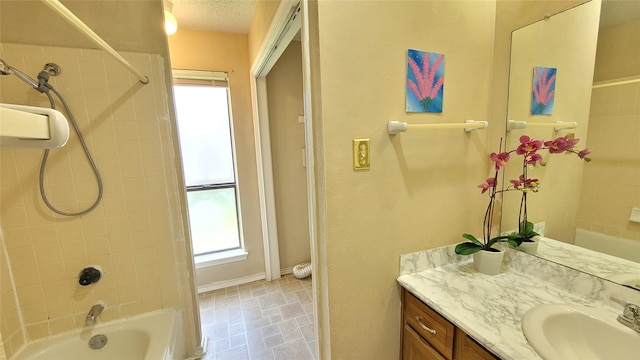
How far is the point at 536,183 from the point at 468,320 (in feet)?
2.47

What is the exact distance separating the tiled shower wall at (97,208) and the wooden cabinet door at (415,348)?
138 centimetres

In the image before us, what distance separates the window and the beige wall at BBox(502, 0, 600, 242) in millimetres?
2265

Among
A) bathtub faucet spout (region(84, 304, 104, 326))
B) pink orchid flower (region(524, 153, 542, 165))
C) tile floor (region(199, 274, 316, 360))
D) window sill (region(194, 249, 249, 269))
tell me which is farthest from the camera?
window sill (region(194, 249, 249, 269))

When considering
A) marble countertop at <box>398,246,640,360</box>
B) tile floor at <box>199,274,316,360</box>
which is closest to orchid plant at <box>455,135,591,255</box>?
marble countertop at <box>398,246,640,360</box>

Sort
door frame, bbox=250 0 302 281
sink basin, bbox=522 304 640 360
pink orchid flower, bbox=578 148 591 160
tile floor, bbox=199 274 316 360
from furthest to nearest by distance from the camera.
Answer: door frame, bbox=250 0 302 281 → tile floor, bbox=199 274 316 360 → pink orchid flower, bbox=578 148 591 160 → sink basin, bbox=522 304 640 360

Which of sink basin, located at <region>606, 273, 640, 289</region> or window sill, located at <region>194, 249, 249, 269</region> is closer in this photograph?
sink basin, located at <region>606, 273, 640, 289</region>

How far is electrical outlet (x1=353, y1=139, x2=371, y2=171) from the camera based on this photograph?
42.4 inches

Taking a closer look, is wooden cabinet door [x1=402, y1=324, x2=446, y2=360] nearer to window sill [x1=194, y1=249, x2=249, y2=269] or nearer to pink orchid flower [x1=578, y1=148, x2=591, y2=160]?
pink orchid flower [x1=578, y1=148, x2=591, y2=160]

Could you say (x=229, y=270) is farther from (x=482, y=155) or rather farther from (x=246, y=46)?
(x=482, y=155)

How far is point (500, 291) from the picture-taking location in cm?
108

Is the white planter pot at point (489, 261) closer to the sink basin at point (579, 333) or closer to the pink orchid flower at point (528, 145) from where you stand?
the sink basin at point (579, 333)

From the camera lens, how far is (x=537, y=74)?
1219 mm

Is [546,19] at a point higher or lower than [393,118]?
higher

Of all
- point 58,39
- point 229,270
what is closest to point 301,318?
point 229,270
